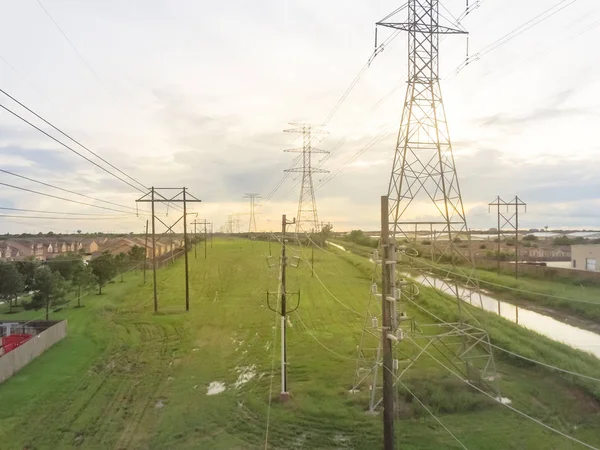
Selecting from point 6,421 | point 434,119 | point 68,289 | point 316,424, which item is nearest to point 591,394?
point 316,424

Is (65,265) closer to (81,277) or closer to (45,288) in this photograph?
(81,277)

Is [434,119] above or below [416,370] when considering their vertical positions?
above

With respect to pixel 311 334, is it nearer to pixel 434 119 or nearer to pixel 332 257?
pixel 434 119

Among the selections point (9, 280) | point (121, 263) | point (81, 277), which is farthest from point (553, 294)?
point (121, 263)

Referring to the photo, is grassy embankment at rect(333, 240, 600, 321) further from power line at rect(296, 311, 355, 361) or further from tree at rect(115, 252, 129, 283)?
tree at rect(115, 252, 129, 283)

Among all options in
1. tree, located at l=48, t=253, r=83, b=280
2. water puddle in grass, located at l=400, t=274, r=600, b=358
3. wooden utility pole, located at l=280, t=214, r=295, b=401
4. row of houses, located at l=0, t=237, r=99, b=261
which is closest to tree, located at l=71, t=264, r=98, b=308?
tree, located at l=48, t=253, r=83, b=280

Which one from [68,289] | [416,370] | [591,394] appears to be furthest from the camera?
[68,289]

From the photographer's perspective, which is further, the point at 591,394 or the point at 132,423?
the point at 591,394
